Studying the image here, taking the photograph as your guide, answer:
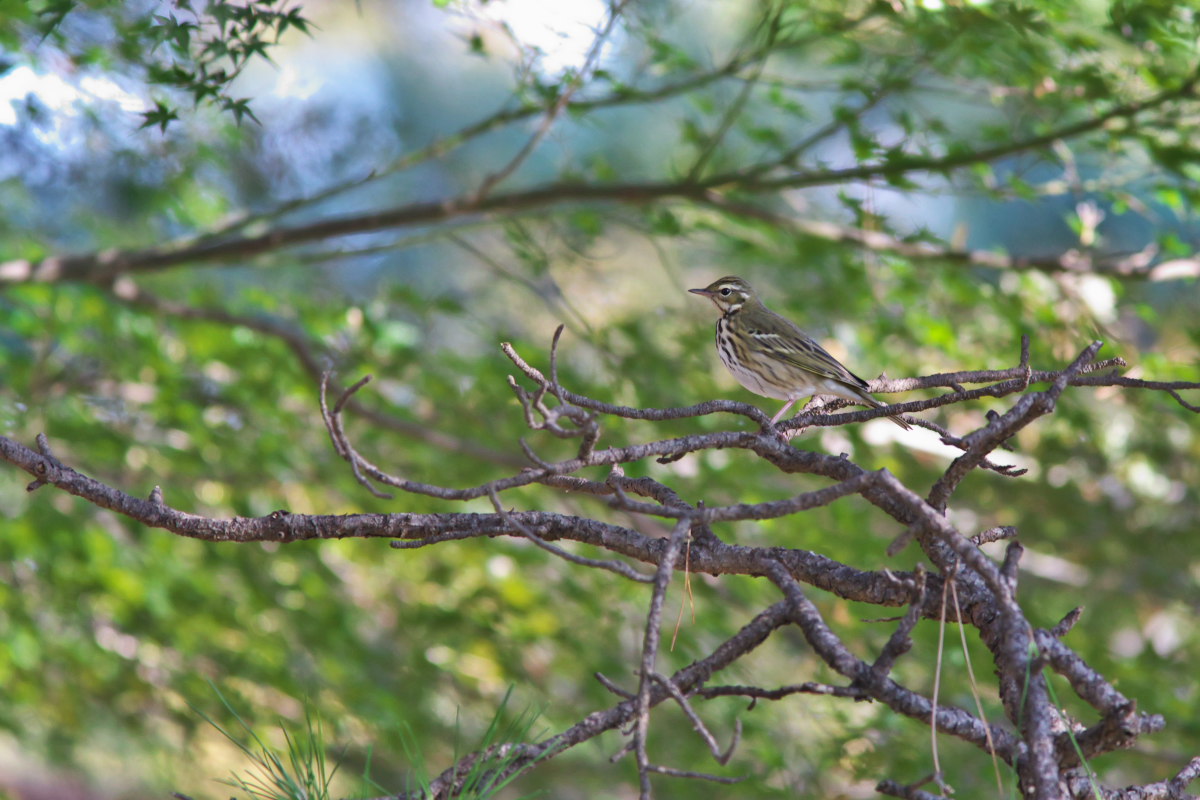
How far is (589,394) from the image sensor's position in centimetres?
454

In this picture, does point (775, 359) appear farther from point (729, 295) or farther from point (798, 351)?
point (729, 295)

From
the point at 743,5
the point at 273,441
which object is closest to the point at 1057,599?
the point at 743,5

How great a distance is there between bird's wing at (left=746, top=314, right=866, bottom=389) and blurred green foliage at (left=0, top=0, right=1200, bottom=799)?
1.21 ft

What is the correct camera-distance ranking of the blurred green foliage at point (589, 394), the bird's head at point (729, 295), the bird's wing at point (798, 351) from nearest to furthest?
the bird's wing at point (798, 351) < the blurred green foliage at point (589, 394) < the bird's head at point (729, 295)

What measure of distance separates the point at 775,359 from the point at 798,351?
0.09 meters

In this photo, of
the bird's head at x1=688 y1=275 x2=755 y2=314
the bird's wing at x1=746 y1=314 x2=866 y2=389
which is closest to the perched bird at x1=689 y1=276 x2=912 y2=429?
the bird's wing at x1=746 y1=314 x2=866 y2=389

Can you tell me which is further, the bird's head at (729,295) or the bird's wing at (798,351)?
the bird's head at (729,295)

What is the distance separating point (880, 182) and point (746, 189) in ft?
1.77

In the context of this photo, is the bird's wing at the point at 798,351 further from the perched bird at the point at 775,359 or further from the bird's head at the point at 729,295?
the bird's head at the point at 729,295

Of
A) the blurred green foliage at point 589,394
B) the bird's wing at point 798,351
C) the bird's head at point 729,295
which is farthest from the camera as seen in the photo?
the bird's head at point 729,295

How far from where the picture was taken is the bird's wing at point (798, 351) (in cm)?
372

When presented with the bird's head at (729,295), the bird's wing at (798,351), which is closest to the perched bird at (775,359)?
the bird's wing at (798,351)

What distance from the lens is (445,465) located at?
5105mm

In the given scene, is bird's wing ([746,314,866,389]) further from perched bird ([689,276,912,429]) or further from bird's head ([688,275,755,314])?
bird's head ([688,275,755,314])
